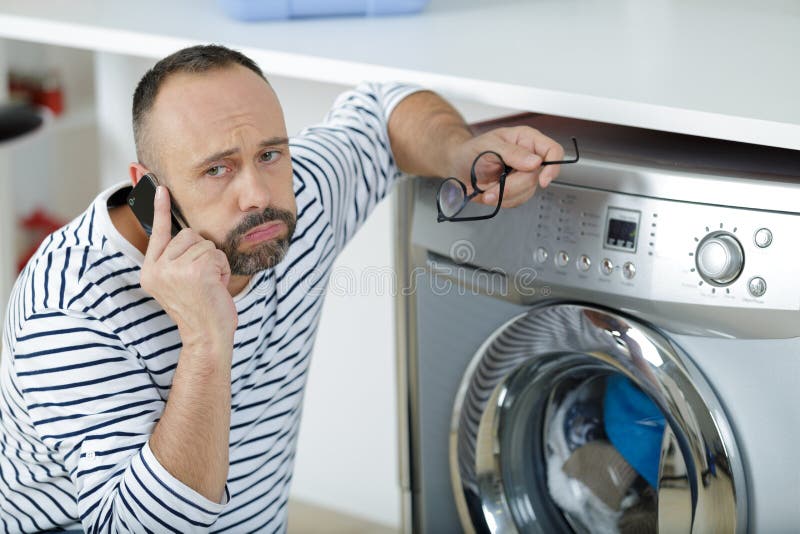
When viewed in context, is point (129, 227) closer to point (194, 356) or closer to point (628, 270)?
point (194, 356)

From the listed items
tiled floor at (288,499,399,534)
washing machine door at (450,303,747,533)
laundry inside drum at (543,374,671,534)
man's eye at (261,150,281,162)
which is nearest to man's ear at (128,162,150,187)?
man's eye at (261,150,281,162)

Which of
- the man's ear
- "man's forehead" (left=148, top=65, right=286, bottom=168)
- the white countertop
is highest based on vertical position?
the white countertop

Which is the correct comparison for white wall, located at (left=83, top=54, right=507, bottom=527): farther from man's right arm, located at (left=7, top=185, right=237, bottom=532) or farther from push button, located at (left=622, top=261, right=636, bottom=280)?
man's right arm, located at (left=7, top=185, right=237, bottom=532)

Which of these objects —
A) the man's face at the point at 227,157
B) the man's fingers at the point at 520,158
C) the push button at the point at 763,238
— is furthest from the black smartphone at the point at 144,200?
the push button at the point at 763,238

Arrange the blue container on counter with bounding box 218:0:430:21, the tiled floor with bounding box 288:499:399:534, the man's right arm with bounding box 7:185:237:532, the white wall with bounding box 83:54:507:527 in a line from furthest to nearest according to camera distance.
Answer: the tiled floor with bounding box 288:499:399:534
the white wall with bounding box 83:54:507:527
the blue container on counter with bounding box 218:0:430:21
the man's right arm with bounding box 7:185:237:532

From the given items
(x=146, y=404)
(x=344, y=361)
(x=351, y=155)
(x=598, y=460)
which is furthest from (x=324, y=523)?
(x=146, y=404)

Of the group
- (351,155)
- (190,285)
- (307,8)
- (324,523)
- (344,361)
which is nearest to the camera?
(190,285)

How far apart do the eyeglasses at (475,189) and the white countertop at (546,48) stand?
3.0 inches

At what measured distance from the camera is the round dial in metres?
1.05

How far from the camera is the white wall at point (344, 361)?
173 centimetres

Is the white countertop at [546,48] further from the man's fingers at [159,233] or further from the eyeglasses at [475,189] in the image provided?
Result: the man's fingers at [159,233]

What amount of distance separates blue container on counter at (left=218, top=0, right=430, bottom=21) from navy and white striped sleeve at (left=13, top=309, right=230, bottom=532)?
2.09ft

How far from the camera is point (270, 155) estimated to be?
1053 millimetres

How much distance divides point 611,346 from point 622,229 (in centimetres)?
13
